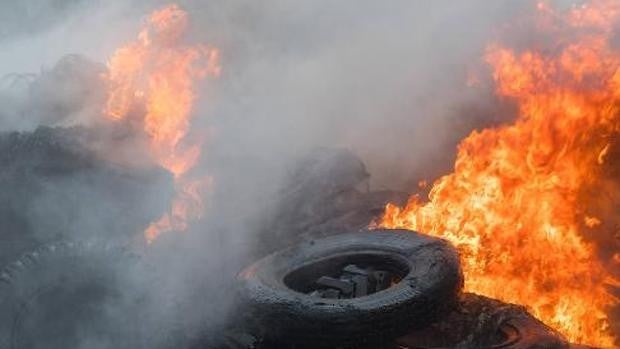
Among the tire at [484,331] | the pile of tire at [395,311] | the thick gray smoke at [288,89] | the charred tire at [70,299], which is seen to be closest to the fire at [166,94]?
the thick gray smoke at [288,89]

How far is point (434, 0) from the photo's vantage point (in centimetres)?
1266

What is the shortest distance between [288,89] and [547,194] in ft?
18.5

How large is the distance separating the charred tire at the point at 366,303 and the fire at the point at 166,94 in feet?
7.97

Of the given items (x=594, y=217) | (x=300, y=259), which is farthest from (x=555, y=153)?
(x=300, y=259)

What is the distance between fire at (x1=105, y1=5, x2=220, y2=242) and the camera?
985 centimetres

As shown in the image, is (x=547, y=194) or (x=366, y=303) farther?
(x=547, y=194)

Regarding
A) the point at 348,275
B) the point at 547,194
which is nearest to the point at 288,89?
the point at 547,194

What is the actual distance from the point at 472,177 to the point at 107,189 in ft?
17.0

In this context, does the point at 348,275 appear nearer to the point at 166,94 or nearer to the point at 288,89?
the point at 166,94

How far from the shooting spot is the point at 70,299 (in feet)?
24.5

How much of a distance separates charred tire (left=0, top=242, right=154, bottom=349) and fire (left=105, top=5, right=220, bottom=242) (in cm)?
142

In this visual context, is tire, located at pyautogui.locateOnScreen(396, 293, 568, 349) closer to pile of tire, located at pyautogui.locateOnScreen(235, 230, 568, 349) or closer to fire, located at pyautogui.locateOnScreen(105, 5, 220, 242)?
pile of tire, located at pyautogui.locateOnScreen(235, 230, 568, 349)

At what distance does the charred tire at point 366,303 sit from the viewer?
254 inches

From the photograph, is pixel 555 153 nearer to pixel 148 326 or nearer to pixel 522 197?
pixel 522 197
